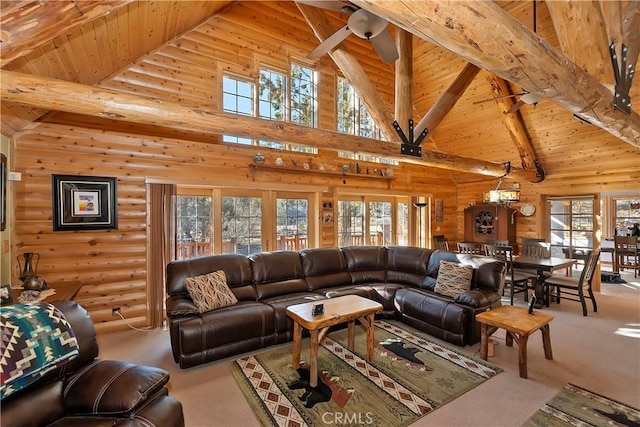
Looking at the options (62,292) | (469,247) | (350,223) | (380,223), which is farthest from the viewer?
(380,223)

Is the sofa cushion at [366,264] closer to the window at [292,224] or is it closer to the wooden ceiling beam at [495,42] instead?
the window at [292,224]

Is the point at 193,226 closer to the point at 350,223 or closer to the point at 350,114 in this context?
the point at 350,223

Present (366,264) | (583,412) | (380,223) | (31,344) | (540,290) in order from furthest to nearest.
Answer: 1. (380,223)
2. (366,264)
3. (540,290)
4. (583,412)
5. (31,344)

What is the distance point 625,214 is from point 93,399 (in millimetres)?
11921

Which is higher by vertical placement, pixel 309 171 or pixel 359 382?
pixel 309 171

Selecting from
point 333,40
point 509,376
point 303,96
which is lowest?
point 509,376

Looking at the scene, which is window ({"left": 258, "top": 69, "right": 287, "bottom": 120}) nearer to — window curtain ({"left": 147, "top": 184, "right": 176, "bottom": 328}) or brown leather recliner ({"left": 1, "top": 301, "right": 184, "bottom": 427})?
window curtain ({"left": 147, "top": 184, "right": 176, "bottom": 328})

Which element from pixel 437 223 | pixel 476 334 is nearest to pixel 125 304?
pixel 476 334

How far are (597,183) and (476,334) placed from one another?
→ 5071mm

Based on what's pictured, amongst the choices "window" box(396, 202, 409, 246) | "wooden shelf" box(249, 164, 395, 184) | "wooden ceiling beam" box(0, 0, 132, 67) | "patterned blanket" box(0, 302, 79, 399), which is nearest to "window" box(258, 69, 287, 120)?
"wooden shelf" box(249, 164, 395, 184)

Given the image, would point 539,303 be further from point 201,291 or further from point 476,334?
point 201,291

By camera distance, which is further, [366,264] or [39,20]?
[366,264]

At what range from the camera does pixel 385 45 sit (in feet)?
9.38

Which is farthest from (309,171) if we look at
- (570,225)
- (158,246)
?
(570,225)
